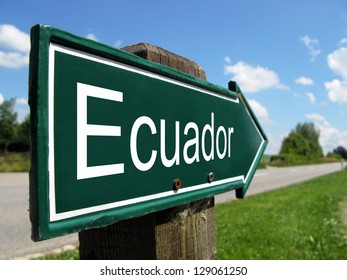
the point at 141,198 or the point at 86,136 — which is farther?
the point at 141,198

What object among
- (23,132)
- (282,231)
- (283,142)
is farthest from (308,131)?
(282,231)

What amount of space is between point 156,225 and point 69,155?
393 millimetres

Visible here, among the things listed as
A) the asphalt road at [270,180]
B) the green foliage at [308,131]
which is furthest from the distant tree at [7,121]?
the green foliage at [308,131]

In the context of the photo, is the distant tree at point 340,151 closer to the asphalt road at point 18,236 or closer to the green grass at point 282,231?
the green grass at point 282,231

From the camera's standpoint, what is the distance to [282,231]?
17.1 feet

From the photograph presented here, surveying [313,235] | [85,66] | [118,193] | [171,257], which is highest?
[85,66]

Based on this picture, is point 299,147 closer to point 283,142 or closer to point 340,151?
point 283,142

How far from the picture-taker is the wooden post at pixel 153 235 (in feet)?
3.43

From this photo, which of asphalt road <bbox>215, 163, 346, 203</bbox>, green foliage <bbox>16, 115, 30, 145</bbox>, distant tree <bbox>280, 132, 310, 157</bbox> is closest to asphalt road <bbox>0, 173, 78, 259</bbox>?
asphalt road <bbox>215, 163, 346, 203</bbox>

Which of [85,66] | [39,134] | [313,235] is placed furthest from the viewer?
[313,235]

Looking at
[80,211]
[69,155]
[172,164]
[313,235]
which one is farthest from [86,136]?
[313,235]

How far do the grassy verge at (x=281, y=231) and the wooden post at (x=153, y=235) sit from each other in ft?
9.63

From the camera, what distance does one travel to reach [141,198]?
0.96 meters

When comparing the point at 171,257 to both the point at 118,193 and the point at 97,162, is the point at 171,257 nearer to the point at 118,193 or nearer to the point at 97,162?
the point at 118,193
